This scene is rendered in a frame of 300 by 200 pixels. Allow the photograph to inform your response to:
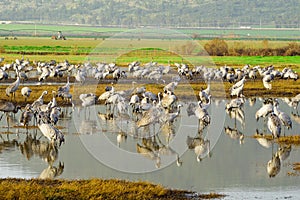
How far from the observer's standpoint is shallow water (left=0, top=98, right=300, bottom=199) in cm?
1517

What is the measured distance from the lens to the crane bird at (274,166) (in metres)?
16.1

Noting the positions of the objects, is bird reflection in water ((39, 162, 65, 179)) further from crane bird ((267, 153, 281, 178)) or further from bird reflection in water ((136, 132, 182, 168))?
crane bird ((267, 153, 281, 178))

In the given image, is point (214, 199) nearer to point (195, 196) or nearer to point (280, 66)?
point (195, 196)

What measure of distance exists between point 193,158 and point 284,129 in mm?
4797

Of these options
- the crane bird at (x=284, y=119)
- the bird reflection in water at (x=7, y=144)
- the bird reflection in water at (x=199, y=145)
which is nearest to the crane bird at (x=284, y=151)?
the crane bird at (x=284, y=119)

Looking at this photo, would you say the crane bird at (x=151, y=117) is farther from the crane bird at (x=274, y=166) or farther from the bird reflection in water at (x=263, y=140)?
the crane bird at (x=274, y=166)

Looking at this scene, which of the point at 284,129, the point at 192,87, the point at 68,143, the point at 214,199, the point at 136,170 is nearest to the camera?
the point at 214,199

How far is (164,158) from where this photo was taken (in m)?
18.1

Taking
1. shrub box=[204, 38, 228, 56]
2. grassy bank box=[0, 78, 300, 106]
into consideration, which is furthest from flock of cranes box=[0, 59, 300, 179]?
shrub box=[204, 38, 228, 56]

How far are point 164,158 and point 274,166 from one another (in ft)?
9.48

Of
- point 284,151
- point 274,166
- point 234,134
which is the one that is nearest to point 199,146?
point 234,134

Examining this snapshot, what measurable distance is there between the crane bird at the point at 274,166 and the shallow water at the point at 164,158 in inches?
3.9

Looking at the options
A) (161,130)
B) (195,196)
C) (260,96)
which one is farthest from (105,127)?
(260,96)

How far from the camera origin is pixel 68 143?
19719 mm
